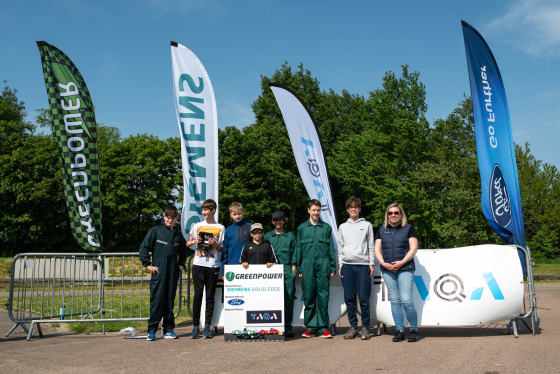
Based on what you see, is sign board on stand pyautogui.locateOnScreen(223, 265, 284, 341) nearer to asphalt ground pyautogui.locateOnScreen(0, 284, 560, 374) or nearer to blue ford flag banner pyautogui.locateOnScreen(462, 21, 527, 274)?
asphalt ground pyautogui.locateOnScreen(0, 284, 560, 374)

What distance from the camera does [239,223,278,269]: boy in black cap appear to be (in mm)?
7172

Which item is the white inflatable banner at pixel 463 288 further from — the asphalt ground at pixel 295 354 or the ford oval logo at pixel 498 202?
the ford oval logo at pixel 498 202

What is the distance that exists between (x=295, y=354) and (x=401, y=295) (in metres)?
2.03

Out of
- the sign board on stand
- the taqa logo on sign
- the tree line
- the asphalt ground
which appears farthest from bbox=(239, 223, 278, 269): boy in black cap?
the tree line

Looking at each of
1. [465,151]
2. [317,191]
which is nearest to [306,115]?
[317,191]

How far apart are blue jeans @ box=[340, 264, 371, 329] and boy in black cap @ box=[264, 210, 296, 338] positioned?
0.81m

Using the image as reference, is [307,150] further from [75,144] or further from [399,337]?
[399,337]

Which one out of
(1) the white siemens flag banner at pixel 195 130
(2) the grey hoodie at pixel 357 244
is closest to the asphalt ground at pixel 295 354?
(2) the grey hoodie at pixel 357 244

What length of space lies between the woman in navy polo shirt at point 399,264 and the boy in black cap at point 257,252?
1.63 m

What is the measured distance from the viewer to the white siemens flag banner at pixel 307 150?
1029cm

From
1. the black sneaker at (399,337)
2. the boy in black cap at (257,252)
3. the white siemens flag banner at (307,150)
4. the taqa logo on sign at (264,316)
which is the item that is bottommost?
the black sneaker at (399,337)

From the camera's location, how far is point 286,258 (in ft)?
24.0

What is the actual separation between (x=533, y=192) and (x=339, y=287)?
50530mm

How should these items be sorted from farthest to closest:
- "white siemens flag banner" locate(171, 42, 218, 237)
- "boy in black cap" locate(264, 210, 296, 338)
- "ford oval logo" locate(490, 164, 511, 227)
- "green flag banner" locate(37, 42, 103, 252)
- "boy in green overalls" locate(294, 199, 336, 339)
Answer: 1. "white siemens flag banner" locate(171, 42, 218, 237)
2. "ford oval logo" locate(490, 164, 511, 227)
3. "green flag banner" locate(37, 42, 103, 252)
4. "boy in black cap" locate(264, 210, 296, 338)
5. "boy in green overalls" locate(294, 199, 336, 339)
